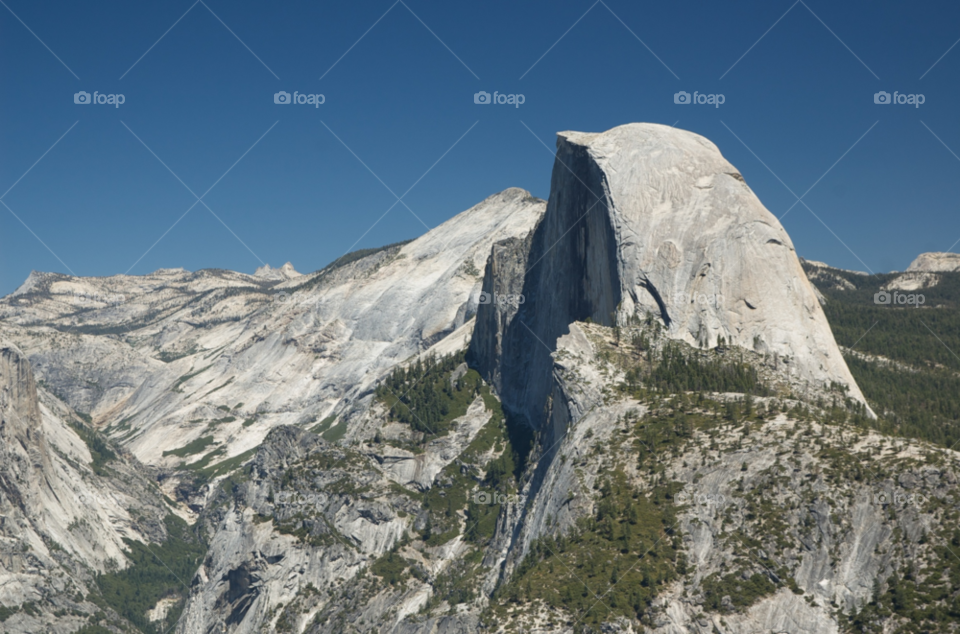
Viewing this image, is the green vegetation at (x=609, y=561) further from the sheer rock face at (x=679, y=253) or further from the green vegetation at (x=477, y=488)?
the green vegetation at (x=477, y=488)

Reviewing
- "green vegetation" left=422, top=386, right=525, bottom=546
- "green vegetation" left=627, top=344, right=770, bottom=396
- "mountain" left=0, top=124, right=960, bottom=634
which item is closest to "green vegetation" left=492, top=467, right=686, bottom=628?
"mountain" left=0, top=124, right=960, bottom=634

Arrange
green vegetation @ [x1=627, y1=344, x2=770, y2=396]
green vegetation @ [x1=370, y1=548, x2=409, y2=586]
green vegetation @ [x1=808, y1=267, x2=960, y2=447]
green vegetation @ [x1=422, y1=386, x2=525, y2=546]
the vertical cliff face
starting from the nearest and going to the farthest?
green vegetation @ [x1=627, y1=344, x2=770, y2=396] < green vegetation @ [x1=808, y1=267, x2=960, y2=447] < the vertical cliff face < green vegetation @ [x1=370, y1=548, x2=409, y2=586] < green vegetation @ [x1=422, y1=386, x2=525, y2=546]

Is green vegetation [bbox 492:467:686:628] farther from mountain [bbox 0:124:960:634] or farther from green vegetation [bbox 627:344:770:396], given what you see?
green vegetation [bbox 627:344:770:396]

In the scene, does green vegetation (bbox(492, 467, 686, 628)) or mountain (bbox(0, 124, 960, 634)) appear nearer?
mountain (bbox(0, 124, 960, 634))

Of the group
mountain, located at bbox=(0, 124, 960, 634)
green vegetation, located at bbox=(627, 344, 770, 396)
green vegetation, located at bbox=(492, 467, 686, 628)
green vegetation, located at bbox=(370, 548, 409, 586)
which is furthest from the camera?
green vegetation, located at bbox=(370, 548, 409, 586)

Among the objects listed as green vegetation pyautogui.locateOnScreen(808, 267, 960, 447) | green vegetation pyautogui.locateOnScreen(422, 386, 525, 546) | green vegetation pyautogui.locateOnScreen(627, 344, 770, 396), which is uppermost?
green vegetation pyautogui.locateOnScreen(808, 267, 960, 447)

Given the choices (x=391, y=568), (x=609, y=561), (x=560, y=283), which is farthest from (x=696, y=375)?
(x=391, y=568)

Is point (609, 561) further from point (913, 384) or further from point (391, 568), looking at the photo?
point (913, 384)

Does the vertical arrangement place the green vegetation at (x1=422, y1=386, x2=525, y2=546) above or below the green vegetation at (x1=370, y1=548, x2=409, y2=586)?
above
